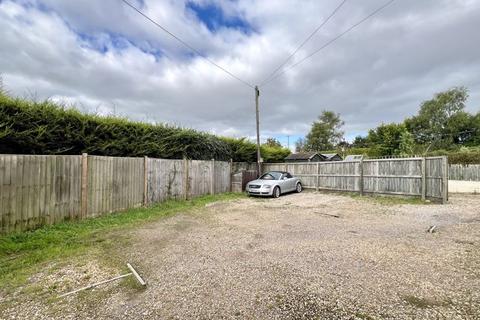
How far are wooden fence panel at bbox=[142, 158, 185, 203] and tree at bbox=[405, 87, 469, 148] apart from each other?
41.6 metres

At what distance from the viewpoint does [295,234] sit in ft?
18.0

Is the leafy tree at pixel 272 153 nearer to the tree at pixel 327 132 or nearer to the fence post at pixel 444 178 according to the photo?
the fence post at pixel 444 178

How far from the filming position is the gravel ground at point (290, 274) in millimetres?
2605

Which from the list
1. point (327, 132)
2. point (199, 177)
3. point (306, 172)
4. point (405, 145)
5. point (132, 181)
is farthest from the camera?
point (327, 132)

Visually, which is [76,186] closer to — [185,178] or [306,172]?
[185,178]

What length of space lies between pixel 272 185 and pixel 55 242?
29.0ft

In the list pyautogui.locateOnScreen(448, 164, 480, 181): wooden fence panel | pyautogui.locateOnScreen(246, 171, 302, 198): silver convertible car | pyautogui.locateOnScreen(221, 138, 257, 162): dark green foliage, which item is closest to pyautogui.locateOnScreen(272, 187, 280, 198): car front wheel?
pyautogui.locateOnScreen(246, 171, 302, 198): silver convertible car

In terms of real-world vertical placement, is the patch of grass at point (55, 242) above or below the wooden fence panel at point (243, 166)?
below

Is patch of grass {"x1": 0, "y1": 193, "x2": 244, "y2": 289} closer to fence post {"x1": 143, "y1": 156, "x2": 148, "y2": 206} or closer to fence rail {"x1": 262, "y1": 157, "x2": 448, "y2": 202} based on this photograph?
fence post {"x1": 143, "y1": 156, "x2": 148, "y2": 206}

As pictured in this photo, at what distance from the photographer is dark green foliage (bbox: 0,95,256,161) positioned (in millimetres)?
6062

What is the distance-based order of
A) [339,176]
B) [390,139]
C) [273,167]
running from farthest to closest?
1. [390,139]
2. [273,167]
3. [339,176]

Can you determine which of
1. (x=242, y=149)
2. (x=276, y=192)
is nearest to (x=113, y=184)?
(x=276, y=192)

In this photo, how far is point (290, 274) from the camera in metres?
3.43

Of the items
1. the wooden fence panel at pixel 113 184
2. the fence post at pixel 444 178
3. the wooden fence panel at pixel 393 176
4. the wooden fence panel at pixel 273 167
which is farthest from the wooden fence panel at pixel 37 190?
the fence post at pixel 444 178
